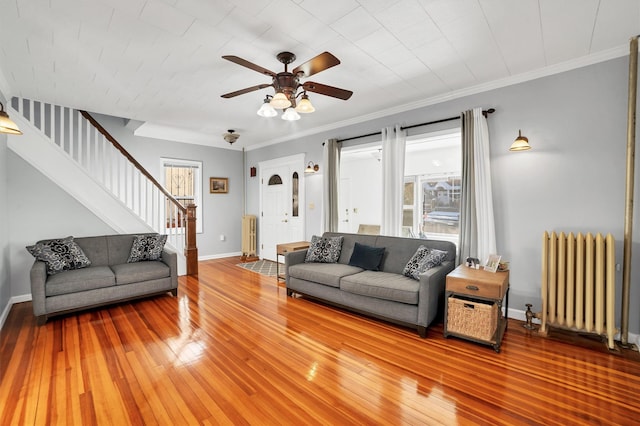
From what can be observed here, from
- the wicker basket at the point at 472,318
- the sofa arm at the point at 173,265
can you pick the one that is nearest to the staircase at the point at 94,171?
the sofa arm at the point at 173,265

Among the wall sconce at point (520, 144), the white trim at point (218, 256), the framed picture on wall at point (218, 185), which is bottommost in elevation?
the white trim at point (218, 256)

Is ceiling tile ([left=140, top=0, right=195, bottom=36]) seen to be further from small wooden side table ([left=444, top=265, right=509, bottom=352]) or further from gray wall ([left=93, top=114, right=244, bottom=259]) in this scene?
gray wall ([left=93, top=114, right=244, bottom=259])

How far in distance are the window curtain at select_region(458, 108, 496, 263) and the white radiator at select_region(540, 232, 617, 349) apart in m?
0.59

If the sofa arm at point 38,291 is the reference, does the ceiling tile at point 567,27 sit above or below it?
above

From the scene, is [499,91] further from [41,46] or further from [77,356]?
[77,356]

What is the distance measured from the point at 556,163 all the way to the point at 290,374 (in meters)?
3.43

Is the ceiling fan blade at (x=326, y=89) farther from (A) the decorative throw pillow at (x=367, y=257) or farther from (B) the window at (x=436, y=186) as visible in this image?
(B) the window at (x=436, y=186)

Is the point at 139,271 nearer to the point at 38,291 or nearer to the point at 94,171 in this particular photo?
the point at 38,291

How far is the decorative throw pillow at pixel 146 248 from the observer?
4352mm

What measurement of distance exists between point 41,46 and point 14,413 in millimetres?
3057

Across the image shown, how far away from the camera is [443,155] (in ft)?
20.4

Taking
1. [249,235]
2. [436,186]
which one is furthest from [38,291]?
[436,186]

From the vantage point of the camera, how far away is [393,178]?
4434mm

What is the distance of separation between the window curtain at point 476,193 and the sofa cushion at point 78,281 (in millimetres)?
4481
